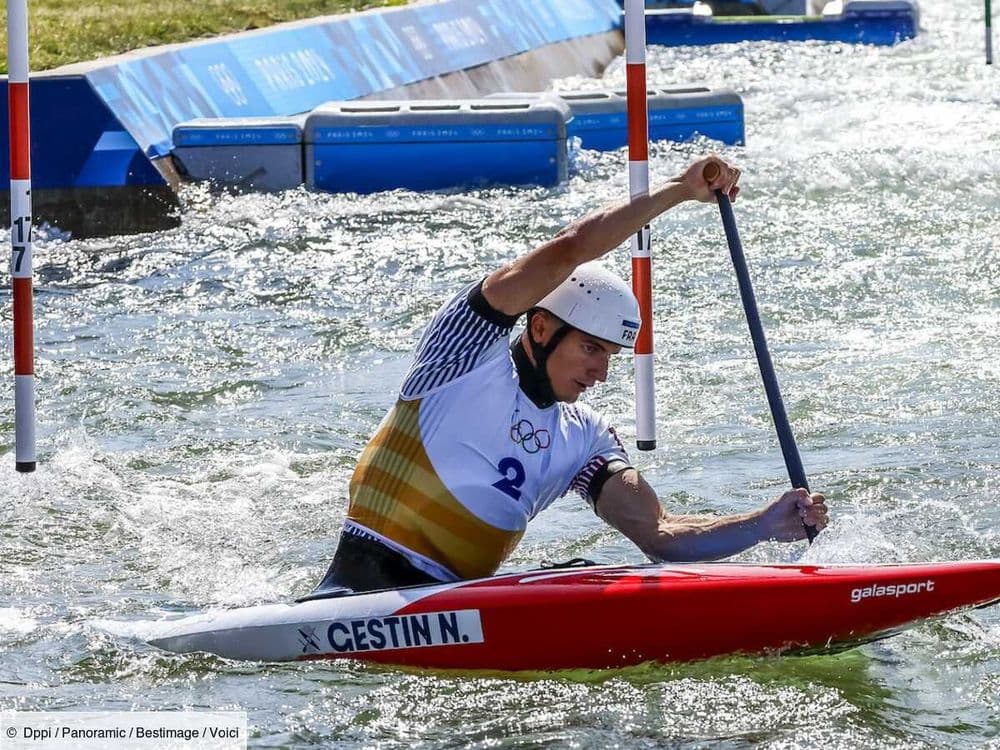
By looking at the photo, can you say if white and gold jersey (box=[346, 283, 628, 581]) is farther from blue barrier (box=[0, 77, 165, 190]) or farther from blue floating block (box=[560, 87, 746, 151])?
blue floating block (box=[560, 87, 746, 151])

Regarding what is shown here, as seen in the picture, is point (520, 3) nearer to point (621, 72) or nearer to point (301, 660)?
point (621, 72)

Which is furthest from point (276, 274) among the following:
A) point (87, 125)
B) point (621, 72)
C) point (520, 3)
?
point (621, 72)

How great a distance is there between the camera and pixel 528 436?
4.53m

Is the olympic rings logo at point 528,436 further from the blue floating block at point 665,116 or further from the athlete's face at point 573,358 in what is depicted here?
the blue floating block at point 665,116

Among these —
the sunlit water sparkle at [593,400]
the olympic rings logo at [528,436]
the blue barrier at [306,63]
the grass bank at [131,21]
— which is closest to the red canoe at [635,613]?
the sunlit water sparkle at [593,400]

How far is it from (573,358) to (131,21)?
33.2 feet

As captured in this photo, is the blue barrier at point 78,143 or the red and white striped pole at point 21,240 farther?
the blue barrier at point 78,143

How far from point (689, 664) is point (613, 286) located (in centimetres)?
101

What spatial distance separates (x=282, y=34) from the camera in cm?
1380

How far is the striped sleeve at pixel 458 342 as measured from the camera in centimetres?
441

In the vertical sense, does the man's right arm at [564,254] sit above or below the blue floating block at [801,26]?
above

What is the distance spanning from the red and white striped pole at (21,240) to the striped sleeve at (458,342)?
216cm

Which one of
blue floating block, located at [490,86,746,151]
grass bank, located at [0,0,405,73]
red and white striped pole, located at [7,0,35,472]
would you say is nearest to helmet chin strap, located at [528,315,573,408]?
red and white striped pole, located at [7,0,35,472]

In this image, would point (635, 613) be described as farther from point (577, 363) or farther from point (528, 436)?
point (577, 363)
